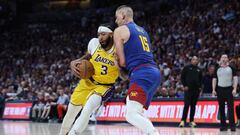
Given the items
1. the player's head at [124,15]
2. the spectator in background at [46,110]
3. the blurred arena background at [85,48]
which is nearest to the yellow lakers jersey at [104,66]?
the player's head at [124,15]

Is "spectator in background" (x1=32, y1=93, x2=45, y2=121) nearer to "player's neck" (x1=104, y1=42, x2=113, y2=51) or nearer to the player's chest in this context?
the player's chest

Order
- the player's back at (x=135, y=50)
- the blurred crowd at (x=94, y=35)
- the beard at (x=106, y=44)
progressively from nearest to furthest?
the player's back at (x=135, y=50), the beard at (x=106, y=44), the blurred crowd at (x=94, y=35)

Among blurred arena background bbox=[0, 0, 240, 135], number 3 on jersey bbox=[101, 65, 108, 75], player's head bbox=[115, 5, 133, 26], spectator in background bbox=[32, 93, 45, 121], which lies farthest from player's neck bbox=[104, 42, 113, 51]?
spectator in background bbox=[32, 93, 45, 121]

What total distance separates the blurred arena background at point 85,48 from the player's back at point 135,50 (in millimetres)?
6153

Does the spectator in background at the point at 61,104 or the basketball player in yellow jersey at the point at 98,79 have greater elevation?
the basketball player in yellow jersey at the point at 98,79

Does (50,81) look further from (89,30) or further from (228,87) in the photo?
(228,87)

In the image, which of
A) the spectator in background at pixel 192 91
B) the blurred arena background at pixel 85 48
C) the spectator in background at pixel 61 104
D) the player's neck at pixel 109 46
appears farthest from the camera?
the spectator in background at pixel 61 104

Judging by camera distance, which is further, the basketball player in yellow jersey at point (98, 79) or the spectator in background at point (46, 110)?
the spectator in background at point (46, 110)

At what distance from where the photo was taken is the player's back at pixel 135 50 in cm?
767

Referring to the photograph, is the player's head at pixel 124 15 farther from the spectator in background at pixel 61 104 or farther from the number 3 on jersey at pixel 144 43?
the spectator in background at pixel 61 104

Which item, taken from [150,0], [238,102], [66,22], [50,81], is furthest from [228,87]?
[66,22]

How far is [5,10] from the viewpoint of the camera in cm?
4150

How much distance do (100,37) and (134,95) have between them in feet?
6.36

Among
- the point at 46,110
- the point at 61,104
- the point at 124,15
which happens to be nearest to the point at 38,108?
the point at 46,110
